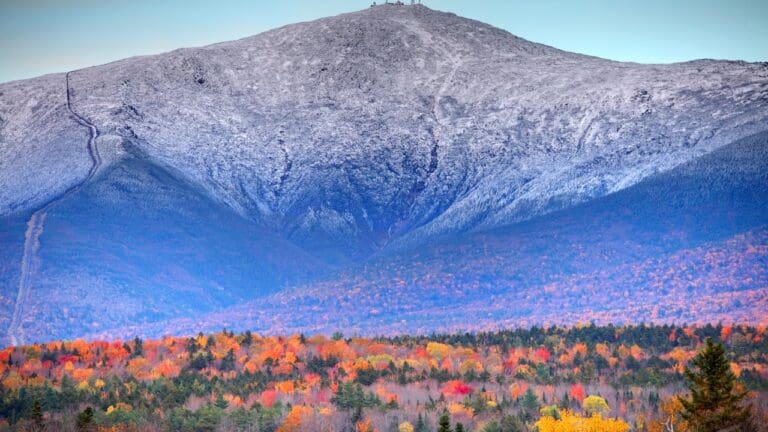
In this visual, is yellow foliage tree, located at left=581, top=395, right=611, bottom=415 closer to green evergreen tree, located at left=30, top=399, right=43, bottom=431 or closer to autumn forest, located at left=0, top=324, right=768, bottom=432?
autumn forest, located at left=0, top=324, right=768, bottom=432

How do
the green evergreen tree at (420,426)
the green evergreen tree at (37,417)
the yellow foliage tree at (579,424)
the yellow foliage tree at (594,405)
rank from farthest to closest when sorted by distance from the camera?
the yellow foliage tree at (594,405) → the green evergreen tree at (420,426) → the yellow foliage tree at (579,424) → the green evergreen tree at (37,417)

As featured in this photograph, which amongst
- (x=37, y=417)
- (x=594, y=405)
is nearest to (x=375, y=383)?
(x=594, y=405)

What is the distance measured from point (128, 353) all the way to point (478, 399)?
2355 inches

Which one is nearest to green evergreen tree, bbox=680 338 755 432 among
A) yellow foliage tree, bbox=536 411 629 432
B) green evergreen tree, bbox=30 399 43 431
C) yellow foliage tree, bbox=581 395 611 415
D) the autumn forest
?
the autumn forest

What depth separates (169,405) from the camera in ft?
481

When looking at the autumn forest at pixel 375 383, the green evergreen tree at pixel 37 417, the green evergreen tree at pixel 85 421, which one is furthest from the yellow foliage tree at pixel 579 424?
the green evergreen tree at pixel 37 417

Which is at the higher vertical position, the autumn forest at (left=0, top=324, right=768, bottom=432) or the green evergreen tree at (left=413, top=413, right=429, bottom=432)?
the autumn forest at (left=0, top=324, right=768, bottom=432)

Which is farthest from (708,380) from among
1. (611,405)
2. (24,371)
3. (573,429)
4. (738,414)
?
(24,371)

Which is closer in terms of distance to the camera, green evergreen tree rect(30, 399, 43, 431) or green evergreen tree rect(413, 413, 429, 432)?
green evergreen tree rect(30, 399, 43, 431)

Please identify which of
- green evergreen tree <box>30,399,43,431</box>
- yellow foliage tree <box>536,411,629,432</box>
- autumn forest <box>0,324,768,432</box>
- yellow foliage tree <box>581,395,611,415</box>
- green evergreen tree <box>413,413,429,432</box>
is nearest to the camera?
green evergreen tree <box>30,399,43,431</box>

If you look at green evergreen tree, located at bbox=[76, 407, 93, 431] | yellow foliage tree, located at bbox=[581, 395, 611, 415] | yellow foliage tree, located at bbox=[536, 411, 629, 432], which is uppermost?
green evergreen tree, located at bbox=[76, 407, 93, 431]

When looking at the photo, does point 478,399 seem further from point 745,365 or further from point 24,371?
point 24,371

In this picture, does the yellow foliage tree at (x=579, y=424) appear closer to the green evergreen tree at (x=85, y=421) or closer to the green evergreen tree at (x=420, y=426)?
the green evergreen tree at (x=420, y=426)

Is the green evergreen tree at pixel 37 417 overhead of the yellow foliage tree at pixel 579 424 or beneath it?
overhead
